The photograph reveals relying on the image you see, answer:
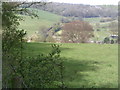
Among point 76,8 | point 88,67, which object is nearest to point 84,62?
point 88,67

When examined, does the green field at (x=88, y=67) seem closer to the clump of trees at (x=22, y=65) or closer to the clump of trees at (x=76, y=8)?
the clump of trees at (x=76, y=8)

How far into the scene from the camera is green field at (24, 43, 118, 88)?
561cm

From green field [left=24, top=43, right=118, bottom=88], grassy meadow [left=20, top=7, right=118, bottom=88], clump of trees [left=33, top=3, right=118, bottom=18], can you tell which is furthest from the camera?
green field [left=24, top=43, right=118, bottom=88]

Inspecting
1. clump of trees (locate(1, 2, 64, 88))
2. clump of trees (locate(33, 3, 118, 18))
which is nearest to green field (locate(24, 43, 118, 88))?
clump of trees (locate(33, 3, 118, 18))

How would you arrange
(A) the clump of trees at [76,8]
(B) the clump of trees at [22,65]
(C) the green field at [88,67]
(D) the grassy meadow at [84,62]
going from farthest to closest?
(C) the green field at [88,67] < (D) the grassy meadow at [84,62] < (A) the clump of trees at [76,8] < (B) the clump of trees at [22,65]

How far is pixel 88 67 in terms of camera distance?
25.2 ft

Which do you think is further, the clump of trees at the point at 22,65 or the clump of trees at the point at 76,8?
the clump of trees at the point at 76,8

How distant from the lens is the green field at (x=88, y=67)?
18.4 feet

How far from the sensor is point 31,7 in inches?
117

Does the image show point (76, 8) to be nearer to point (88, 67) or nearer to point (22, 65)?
point (22, 65)

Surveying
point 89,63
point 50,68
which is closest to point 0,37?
point 50,68

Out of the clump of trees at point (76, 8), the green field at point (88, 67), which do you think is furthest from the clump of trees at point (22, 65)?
the green field at point (88, 67)

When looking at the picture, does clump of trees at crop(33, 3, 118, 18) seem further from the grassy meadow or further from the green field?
the green field

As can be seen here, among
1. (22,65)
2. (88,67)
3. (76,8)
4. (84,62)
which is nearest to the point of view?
(22,65)
